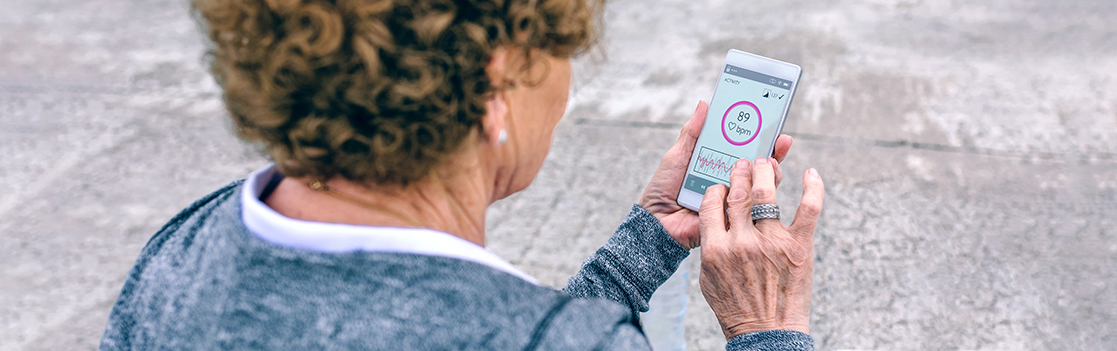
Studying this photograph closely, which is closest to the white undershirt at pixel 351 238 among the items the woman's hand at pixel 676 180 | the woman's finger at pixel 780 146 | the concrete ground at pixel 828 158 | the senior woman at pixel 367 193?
the senior woman at pixel 367 193

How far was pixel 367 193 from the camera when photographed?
886 mm

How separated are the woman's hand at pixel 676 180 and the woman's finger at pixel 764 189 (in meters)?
0.17

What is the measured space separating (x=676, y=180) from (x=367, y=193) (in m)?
0.82

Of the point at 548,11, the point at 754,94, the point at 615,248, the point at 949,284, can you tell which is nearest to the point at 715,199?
the point at 615,248

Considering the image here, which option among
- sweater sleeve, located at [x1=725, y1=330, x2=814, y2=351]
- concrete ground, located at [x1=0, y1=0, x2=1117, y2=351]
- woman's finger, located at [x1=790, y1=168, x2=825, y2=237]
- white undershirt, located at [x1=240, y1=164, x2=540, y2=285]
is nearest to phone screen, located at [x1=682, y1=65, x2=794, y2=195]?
woman's finger, located at [x1=790, y1=168, x2=825, y2=237]

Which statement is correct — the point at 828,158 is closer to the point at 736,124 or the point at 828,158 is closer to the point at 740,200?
the point at 736,124

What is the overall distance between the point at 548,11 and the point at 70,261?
9.04 feet

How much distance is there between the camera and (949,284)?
96.0 inches

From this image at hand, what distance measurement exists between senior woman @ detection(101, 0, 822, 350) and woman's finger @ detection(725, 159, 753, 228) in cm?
48

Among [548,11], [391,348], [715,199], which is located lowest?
[715,199]

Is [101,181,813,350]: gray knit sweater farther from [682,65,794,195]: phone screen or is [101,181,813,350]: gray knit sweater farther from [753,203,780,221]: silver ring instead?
[682,65,794,195]: phone screen

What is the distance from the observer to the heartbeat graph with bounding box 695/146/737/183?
1.49 meters

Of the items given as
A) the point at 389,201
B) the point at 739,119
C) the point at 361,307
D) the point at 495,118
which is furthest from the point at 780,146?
the point at 361,307

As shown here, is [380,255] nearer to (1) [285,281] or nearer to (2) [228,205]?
(1) [285,281]
